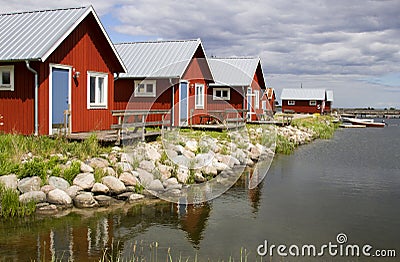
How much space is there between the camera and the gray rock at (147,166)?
13.9 m

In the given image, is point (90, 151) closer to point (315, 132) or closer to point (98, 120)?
point (98, 120)

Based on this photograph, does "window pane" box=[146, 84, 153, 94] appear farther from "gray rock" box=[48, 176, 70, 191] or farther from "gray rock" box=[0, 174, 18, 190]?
"gray rock" box=[0, 174, 18, 190]

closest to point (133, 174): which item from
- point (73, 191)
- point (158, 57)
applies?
point (73, 191)

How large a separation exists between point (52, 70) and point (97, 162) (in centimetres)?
437

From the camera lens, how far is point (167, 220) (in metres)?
11.1

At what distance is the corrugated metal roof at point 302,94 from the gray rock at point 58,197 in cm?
5773

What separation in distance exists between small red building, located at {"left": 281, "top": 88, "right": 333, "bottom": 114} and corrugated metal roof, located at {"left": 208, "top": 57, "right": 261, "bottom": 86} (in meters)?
31.9

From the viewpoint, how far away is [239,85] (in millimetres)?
32062

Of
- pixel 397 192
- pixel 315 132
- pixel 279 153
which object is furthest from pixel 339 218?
pixel 315 132

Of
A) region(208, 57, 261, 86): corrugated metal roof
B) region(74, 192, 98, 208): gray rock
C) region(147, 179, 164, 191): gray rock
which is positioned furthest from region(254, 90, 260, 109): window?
region(74, 192, 98, 208): gray rock

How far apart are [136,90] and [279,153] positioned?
8.47m

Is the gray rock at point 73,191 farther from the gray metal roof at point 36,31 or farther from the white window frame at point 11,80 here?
the white window frame at point 11,80

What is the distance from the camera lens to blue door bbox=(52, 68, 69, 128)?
51.5 ft

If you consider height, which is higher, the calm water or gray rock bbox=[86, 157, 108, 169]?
gray rock bbox=[86, 157, 108, 169]
